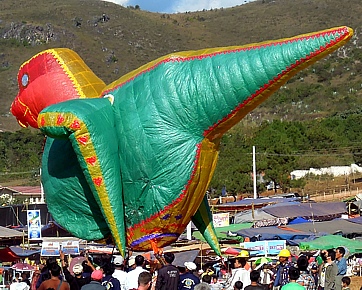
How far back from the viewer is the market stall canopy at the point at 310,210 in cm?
2905

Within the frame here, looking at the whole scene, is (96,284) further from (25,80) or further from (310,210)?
(310,210)

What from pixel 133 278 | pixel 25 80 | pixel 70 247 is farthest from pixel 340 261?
pixel 70 247

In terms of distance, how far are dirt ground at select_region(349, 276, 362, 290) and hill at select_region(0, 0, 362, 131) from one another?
61408mm

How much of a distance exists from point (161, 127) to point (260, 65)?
1736 millimetres

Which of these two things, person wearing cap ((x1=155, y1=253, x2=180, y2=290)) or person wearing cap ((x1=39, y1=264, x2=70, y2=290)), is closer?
person wearing cap ((x1=39, y1=264, x2=70, y2=290))

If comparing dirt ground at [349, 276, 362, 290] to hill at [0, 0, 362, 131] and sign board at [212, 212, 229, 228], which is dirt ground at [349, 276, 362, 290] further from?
hill at [0, 0, 362, 131]

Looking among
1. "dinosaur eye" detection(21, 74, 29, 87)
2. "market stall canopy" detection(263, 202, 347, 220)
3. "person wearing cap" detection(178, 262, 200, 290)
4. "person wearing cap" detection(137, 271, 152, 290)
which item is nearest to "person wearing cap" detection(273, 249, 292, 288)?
"person wearing cap" detection(178, 262, 200, 290)

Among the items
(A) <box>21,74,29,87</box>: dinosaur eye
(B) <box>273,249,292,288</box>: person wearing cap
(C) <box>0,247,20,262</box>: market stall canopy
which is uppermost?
(A) <box>21,74,29,87</box>: dinosaur eye

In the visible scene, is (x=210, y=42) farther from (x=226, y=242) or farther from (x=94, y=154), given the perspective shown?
(x=94, y=154)

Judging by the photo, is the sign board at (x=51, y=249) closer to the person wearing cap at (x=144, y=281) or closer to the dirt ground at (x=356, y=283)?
the dirt ground at (x=356, y=283)

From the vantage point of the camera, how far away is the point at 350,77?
9012 cm

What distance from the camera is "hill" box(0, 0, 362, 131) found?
304 ft

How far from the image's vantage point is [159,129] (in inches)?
464

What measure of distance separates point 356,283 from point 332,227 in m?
5.00
